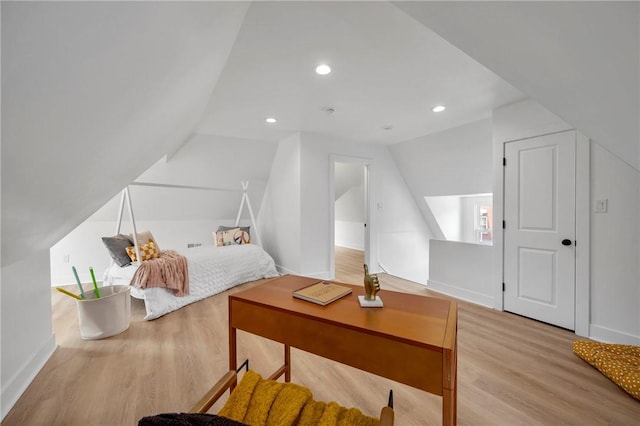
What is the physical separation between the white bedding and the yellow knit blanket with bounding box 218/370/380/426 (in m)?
2.52

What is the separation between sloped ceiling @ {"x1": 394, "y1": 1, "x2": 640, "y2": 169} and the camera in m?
0.93

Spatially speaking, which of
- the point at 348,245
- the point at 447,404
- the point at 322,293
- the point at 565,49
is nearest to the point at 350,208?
the point at 348,245

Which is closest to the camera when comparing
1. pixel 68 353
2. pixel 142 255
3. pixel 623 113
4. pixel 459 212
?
pixel 623 113

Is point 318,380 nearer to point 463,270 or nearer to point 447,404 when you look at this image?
point 447,404

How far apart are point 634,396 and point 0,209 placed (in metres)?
3.49

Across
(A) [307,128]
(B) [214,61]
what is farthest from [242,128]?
(B) [214,61]

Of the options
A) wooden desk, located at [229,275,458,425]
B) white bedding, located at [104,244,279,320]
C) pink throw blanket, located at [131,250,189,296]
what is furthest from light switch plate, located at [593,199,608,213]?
pink throw blanket, located at [131,250,189,296]

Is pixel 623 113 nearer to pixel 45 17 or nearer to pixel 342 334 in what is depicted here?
pixel 342 334

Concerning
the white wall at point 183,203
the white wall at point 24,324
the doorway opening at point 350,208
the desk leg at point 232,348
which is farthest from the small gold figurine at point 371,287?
the doorway opening at point 350,208

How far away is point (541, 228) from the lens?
2785 mm

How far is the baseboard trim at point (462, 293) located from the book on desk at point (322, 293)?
8.76 ft

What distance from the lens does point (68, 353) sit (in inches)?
85.5

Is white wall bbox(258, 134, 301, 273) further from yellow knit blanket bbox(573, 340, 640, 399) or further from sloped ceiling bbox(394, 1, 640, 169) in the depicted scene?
yellow knit blanket bbox(573, 340, 640, 399)

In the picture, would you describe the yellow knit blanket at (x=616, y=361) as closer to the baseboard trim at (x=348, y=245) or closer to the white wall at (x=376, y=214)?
the white wall at (x=376, y=214)
